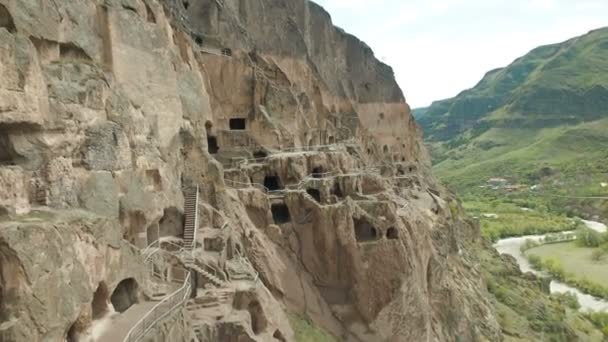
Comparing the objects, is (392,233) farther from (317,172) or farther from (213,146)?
(213,146)

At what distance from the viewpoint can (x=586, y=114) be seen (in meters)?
166

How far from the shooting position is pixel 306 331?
2416 cm

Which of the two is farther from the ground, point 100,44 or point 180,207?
point 100,44

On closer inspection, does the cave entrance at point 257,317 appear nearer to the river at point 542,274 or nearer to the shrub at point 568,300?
the shrub at point 568,300

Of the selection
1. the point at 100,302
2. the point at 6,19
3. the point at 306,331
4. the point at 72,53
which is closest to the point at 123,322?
the point at 100,302

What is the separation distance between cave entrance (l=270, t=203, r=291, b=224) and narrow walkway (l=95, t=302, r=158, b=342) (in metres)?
13.2

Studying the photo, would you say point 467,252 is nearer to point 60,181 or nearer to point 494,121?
point 60,181

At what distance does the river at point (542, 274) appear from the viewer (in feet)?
182

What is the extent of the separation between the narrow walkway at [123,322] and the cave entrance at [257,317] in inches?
196

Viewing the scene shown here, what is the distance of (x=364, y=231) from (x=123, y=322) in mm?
16067

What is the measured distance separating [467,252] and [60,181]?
40.1m

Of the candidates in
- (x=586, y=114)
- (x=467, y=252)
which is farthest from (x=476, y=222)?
(x=586, y=114)

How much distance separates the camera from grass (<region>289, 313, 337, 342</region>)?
2347 centimetres

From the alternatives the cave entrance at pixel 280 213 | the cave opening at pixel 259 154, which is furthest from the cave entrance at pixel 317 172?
the cave entrance at pixel 280 213
